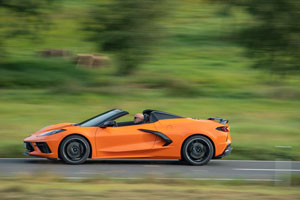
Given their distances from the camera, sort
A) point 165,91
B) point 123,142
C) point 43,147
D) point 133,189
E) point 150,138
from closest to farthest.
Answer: point 133,189
point 43,147
point 123,142
point 150,138
point 165,91

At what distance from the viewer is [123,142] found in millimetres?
10711

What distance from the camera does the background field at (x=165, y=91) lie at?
52.1 feet

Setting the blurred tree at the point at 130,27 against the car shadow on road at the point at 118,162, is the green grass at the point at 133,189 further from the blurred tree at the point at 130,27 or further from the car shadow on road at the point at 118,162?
the blurred tree at the point at 130,27

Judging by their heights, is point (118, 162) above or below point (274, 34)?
below

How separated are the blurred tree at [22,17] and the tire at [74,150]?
13658 millimetres

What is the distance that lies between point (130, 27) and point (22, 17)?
554 centimetres

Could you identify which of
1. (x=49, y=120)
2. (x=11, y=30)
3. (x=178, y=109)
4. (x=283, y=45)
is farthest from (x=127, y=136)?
(x=11, y=30)

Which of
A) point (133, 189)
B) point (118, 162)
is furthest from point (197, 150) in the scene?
point (133, 189)

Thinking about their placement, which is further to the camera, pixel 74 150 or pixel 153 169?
pixel 74 150

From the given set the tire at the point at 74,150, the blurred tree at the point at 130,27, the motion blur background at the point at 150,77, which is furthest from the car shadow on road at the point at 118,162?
the blurred tree at the point at 130,27

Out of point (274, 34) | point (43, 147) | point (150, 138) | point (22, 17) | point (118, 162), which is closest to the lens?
point (43, 147)

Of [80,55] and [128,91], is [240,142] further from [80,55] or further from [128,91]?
[80,55]

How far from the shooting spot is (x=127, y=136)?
10.7 meters

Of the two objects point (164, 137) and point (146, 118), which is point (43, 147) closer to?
point (146, 118)
